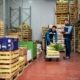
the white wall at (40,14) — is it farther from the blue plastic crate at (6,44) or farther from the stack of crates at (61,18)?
the blue plastic crate at (6,44)

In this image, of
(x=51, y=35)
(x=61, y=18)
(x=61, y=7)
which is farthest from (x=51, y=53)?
(x=61, y=7)

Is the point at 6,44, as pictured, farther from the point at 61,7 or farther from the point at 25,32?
the point at 25,32

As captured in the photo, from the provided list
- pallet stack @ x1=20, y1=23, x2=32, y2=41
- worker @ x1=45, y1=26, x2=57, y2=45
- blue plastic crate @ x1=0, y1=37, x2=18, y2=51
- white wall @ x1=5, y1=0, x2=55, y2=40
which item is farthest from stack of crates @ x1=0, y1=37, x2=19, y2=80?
white wall @ x1=5, y1=0, x2=55, y2=40

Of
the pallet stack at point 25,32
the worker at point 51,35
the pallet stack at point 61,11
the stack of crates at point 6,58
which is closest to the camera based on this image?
the stack of crates at point 6,58

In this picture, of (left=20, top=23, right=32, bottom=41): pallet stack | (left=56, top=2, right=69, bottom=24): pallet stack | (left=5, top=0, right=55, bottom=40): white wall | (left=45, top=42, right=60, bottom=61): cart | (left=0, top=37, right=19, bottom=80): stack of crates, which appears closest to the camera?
(left=0, top=37, right=19, bottom=80): stack of crates

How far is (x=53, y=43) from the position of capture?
49.9 ft

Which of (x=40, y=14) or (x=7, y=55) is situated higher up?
(x=40, y=14)

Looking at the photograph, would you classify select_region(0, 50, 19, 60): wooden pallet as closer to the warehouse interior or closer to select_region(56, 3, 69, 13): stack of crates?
the warehouse interior

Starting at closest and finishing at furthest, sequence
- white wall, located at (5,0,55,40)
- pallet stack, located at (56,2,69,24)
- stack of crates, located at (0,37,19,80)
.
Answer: stack of crates, located at (0,37,19,80)
pallet stack, located at (56,2,69,24)
white wall, located at (5,0,55,40)

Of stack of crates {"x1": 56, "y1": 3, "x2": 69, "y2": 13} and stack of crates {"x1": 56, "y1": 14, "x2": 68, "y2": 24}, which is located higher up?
stack of crates {"x1": 56, "y1": 3, "x2": 69, "y2": 13}

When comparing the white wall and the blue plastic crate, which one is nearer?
the blue plastic crate

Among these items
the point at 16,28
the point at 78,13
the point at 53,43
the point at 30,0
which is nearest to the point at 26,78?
the point at 53,43

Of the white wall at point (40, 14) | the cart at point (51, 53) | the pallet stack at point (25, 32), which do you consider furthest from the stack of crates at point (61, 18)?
the cart at point (51, 53)

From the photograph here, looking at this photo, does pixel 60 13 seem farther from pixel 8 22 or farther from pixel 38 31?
pixel 8 22
